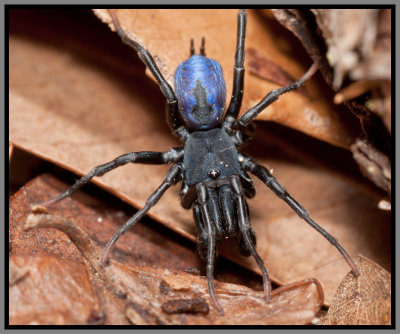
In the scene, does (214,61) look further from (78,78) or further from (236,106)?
(78,78)

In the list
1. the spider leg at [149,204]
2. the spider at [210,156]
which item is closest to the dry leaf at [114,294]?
the spider leg at [149,204]

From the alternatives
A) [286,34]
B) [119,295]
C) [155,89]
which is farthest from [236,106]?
[119,295]

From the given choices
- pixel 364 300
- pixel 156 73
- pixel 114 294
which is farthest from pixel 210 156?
pixel 364 300

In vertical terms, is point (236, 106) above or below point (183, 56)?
below

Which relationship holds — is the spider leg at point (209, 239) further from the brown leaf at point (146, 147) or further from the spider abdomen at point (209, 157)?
the brown leaf at point (146, 147)

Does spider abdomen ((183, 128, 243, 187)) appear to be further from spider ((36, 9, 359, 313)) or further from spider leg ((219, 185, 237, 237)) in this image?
spider leg ((219, 185, 237, 237))
